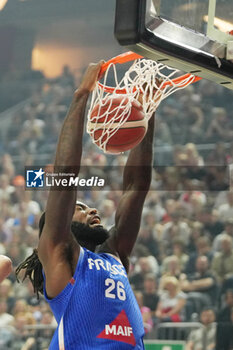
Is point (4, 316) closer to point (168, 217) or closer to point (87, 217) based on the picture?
point (168, 217)

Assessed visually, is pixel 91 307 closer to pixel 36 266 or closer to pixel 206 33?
pixel 36 266

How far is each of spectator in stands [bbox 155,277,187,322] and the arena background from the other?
0.10ft

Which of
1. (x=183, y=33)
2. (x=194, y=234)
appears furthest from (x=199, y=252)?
(x=183, y=33)

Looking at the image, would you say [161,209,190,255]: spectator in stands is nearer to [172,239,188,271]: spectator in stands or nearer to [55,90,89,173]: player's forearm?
[172,239,188,271]: spectator in stands

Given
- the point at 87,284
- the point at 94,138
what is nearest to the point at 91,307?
the point at 87,284

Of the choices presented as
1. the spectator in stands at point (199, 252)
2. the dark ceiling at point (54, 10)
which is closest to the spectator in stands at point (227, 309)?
the spectator in stands at point (199, 252)

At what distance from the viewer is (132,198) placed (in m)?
3.93

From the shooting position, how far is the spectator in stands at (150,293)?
24.5 ft

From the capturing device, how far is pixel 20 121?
9984mm

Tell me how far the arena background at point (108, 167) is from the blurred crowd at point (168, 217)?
12mm

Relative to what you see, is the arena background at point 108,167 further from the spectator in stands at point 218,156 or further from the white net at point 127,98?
the white net at point 127,98

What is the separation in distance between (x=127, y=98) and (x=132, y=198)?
536 mm

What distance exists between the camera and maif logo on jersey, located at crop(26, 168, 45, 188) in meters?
9.02

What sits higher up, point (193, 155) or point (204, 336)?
point (193, 155)
